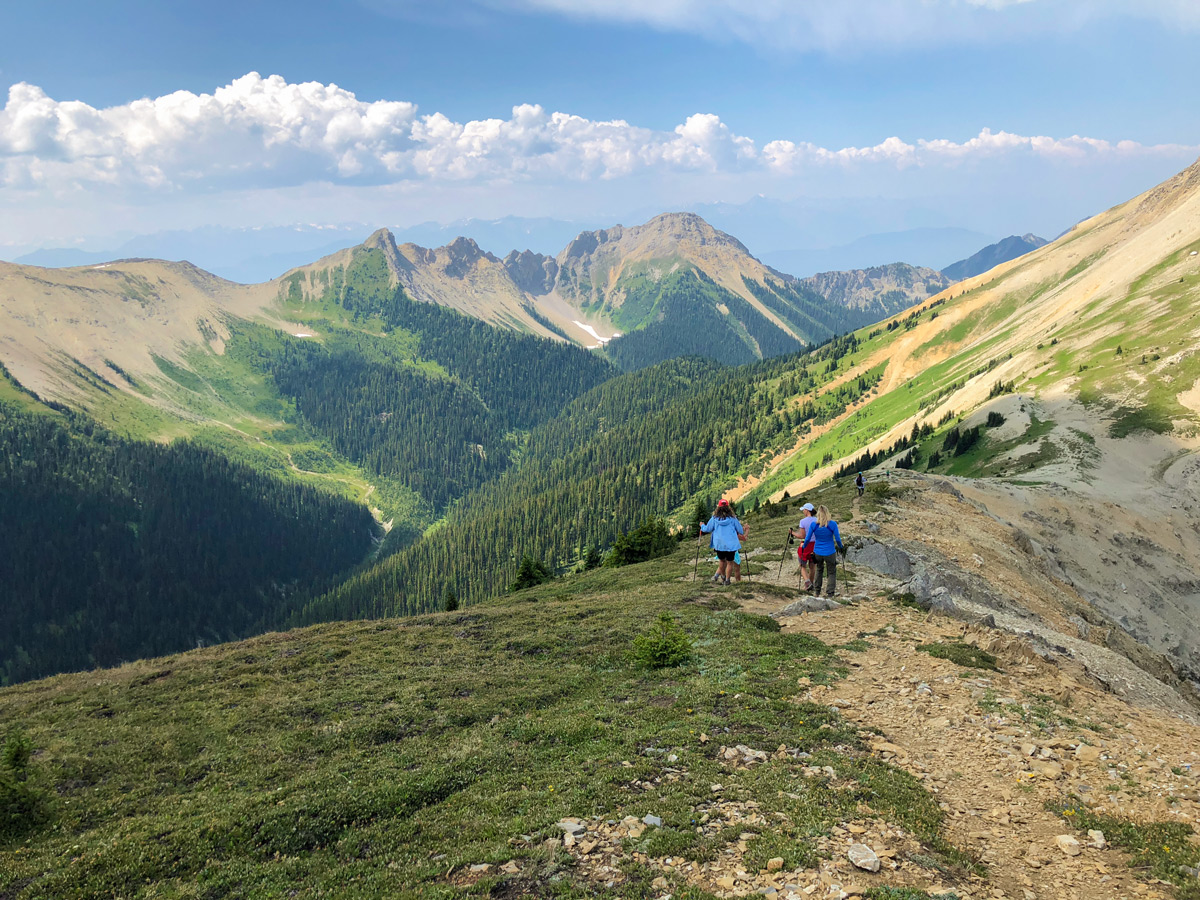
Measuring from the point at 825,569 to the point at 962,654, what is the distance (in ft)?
30.3

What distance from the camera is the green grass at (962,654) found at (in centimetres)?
1784

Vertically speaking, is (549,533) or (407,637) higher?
(407,637)

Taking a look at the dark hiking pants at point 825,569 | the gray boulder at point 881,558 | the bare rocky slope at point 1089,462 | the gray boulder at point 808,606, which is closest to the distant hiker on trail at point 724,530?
the dark hiking pants at point 825,569

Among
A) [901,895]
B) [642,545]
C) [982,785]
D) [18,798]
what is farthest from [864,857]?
[642,545]

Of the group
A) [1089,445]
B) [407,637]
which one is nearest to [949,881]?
[407,637]

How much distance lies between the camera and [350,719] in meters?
18.4

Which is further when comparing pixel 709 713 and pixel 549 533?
pixel 549 533

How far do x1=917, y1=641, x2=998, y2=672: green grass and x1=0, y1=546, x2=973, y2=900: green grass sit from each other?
3.29 m

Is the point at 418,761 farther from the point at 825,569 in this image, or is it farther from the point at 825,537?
the point at 825,569

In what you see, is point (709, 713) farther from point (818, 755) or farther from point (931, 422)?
point (931, 422)

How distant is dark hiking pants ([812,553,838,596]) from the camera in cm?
2519

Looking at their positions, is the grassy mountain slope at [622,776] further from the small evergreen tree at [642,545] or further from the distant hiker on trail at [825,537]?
the small evergreen tree at [642,545]

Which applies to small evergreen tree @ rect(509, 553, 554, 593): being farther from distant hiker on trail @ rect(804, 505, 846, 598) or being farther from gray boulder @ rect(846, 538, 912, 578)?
distant hiker on trail @ rect(804, 505, 846, 598)

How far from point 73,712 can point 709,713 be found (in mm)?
24709
